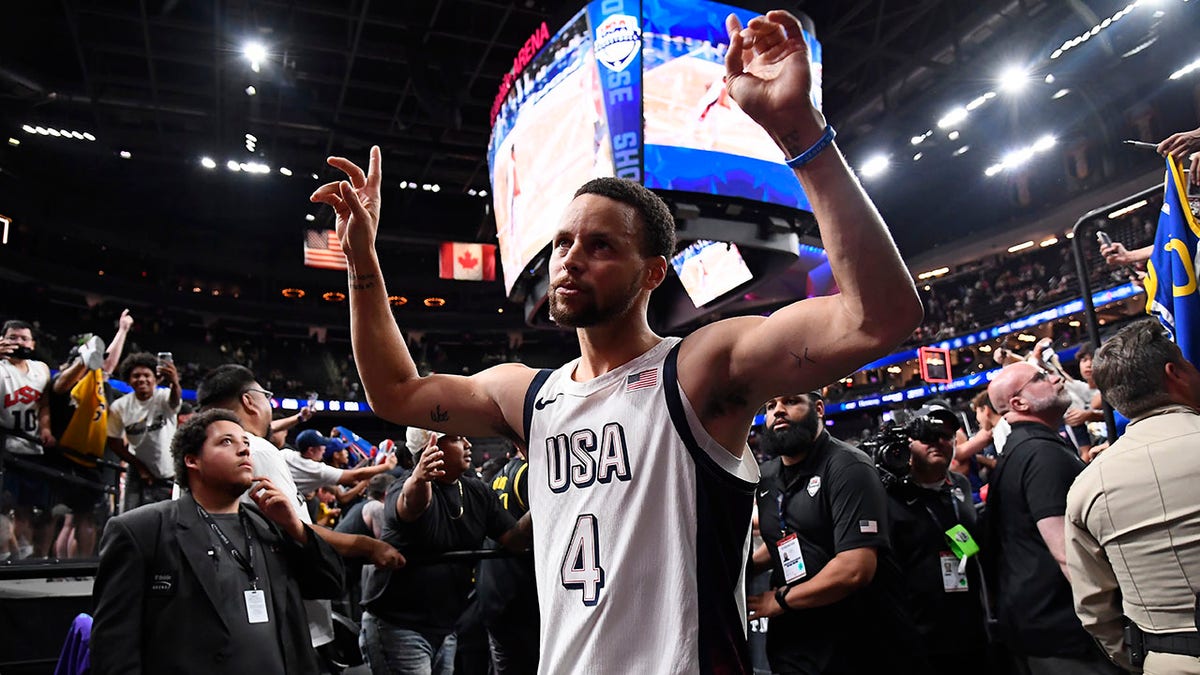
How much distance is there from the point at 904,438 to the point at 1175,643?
5.17ft

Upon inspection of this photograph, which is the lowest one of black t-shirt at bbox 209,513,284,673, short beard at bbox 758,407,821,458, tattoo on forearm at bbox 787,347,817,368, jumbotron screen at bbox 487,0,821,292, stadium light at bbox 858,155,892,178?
black t-shirt at bbox 209,513,284,673

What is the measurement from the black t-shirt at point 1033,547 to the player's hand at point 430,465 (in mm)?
2679

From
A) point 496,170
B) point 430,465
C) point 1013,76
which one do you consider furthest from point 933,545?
point 1013,76

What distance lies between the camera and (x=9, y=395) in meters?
5.73

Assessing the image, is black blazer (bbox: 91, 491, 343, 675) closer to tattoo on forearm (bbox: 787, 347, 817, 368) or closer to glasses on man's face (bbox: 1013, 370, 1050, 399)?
tattoo on forearm (bbox: 787, 347, 817, 368)

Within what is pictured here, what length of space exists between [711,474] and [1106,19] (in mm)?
18251

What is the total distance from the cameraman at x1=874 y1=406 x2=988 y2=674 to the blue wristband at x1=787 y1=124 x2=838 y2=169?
2.78 meters

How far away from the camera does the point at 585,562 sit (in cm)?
163

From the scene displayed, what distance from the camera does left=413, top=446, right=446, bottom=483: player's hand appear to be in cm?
367

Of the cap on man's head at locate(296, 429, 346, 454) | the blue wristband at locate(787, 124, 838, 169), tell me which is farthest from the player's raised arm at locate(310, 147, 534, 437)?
the cap on man's head at locate(296, 429, 346, 454)

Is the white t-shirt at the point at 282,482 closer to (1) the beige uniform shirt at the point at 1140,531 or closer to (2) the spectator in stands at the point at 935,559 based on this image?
(2) the spectator in stands at the point at 935,559

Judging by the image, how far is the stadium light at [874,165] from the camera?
59.9 feet

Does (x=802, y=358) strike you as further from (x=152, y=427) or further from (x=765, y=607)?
(x=152, y=427)

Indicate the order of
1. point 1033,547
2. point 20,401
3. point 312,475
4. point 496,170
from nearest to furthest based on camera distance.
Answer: point 1033,547 → point 312,475 → point 20,401 → point 496,170
